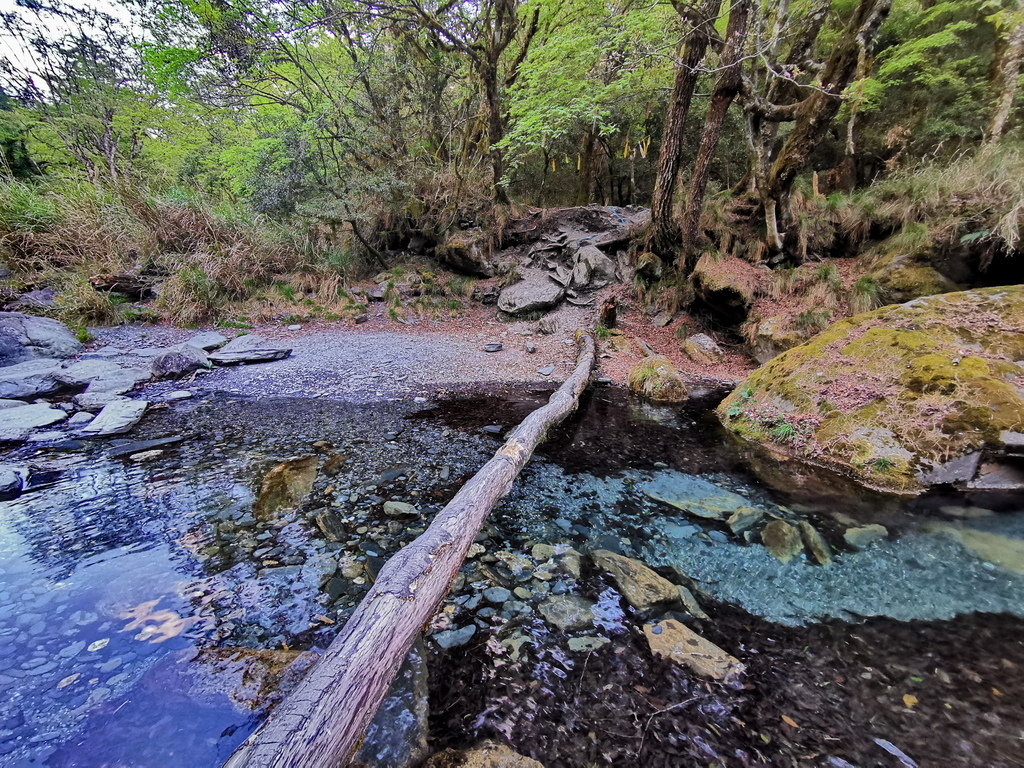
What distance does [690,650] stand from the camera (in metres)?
2.03

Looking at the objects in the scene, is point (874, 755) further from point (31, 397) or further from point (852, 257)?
point (852, 257)

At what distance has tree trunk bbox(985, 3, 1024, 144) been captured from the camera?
7711 mm

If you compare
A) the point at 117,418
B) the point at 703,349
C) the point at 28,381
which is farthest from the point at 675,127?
the point at 28,381

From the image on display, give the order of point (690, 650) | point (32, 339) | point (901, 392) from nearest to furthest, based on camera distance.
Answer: point (690, 650) < point (901, 392) < point (32, 339)

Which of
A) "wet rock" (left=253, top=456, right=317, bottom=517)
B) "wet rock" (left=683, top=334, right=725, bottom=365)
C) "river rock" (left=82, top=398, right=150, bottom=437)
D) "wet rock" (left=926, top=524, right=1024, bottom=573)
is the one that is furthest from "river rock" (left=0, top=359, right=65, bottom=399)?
"wet rock" (left=683, top=334, right=725, bottom=365)

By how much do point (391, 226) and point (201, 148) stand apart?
915cm

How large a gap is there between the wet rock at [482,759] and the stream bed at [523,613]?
64mm

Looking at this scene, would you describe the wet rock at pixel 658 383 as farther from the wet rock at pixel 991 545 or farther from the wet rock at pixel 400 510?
the wet rock at pixel 400 510

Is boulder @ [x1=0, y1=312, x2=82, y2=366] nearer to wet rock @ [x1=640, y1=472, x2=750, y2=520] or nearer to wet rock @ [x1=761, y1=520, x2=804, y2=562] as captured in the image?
wet rock @ [x1=640, y1=472, x2=750, y2=520]

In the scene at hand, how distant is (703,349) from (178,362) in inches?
354

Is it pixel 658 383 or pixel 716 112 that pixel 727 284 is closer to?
pixel 658 383

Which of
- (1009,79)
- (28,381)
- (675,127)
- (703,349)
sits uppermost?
(1009,79)

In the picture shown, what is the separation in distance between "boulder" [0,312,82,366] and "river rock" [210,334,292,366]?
1886mm

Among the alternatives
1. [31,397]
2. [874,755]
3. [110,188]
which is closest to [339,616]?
[874,755]
